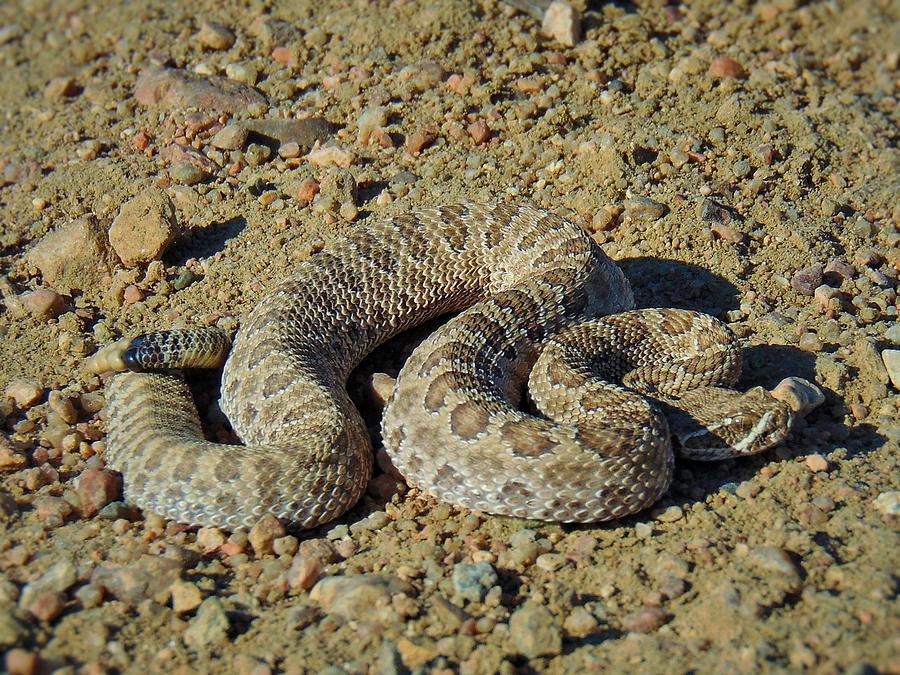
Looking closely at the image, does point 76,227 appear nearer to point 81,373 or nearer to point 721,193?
point 81,373

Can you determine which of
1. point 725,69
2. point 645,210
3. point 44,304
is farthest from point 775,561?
point 725,69

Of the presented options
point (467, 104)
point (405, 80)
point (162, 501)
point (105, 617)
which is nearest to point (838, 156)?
point (467, 104)

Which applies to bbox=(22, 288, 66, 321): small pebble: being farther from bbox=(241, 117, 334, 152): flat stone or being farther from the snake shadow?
bbox=(241, 117, 334, 152): flat stone

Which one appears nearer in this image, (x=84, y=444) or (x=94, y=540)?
(x=94, y=540)

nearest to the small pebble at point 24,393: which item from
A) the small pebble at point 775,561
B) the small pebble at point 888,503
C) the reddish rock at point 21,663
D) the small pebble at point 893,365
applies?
the reddish rock at point 21,663

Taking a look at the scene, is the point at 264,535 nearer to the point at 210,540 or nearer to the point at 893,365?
the point at 210,540

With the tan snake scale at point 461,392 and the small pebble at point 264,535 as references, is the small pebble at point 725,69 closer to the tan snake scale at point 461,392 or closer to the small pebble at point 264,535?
the tan snake scale at point 461,392

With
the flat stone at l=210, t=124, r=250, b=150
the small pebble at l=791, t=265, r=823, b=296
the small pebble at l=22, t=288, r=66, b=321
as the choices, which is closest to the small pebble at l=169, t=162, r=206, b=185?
the flat stone at l=210, t=124, r=250, b=150
